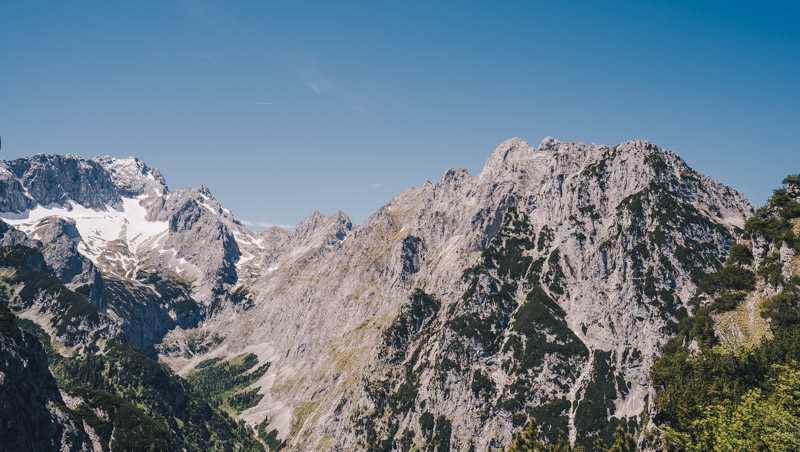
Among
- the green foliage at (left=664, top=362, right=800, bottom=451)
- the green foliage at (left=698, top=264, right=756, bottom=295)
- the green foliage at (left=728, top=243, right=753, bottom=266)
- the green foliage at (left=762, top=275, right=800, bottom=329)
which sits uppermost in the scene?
the green foliage at (left=728, top=243, right=753, bottom=266)

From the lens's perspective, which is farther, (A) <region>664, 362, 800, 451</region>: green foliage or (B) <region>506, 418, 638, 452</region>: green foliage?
(B) <region>506, 418, 638, 452</region>: green foliage

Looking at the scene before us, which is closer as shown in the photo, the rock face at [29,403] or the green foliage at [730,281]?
the green foliage at [730,281]

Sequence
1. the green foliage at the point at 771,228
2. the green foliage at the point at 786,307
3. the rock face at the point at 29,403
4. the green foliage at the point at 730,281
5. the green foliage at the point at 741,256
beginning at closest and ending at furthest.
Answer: the green foliage at the point at 786,307 → the green foliage at the point at 771,228 → the green foliage at the point at 730,281 → the green foliage at the point at 741,256 → the rock face at the point at 29,403

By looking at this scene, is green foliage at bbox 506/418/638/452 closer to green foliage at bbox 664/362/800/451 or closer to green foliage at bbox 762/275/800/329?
green foliage at bbox 664/362/800/451

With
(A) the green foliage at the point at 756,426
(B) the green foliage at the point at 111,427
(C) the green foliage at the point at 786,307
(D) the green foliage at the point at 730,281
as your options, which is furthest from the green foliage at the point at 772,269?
(B) the green foliage at the point at 111,427

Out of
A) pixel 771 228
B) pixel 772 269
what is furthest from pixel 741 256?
pixel 772 269

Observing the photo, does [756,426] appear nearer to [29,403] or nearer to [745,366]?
[745,366]

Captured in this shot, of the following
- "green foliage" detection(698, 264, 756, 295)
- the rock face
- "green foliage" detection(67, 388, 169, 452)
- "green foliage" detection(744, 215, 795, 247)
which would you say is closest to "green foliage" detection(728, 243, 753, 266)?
"green foliage" detection(698, 264, 756, 295)

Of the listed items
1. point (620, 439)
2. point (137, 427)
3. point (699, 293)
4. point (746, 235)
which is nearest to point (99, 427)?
point (137, 427)

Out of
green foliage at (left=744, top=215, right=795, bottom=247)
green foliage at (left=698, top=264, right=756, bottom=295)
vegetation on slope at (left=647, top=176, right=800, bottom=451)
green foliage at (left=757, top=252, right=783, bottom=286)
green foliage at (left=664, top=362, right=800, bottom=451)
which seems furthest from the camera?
green foliage at (left=698, top=264, right=756, bottom=295)

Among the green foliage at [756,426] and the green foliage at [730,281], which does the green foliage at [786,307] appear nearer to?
the green foliage at [730,281]

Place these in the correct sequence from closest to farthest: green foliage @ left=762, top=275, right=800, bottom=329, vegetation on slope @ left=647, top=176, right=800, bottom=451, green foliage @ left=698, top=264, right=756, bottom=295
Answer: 1. vegetation on slope @ left=647, top=176, right=800, bottom=451
2. green foliage @ left=762, top=275, right=800, bottom=329
3. green foliage @ left=698, top=264, right=756, bottom=295

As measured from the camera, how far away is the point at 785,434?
3856 cm

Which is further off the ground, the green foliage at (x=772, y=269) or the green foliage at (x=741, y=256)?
the green foliage at (x=741, y=256)
